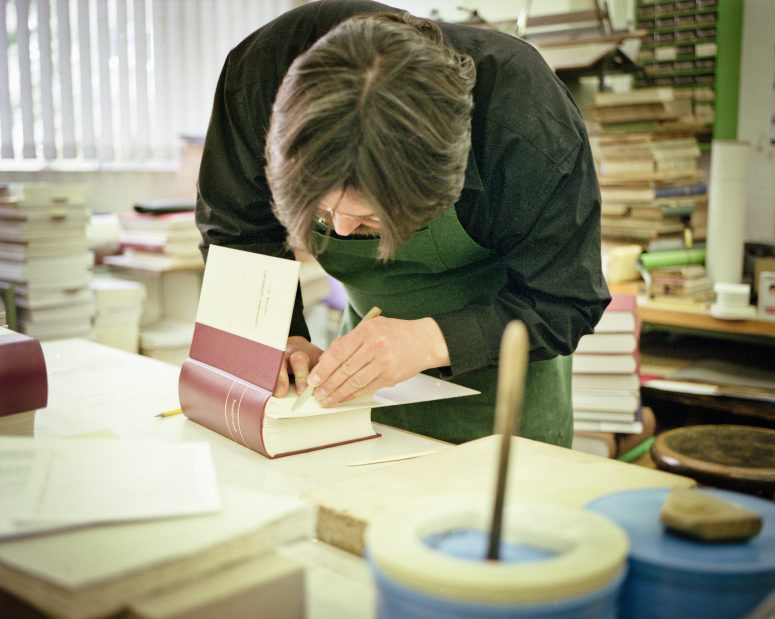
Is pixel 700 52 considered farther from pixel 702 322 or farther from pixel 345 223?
pixel 345 223

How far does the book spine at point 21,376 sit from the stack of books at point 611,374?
159cm

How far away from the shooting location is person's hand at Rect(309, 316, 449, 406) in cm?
112

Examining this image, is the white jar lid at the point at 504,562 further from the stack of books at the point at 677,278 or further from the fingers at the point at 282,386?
the stack of books at the point at 677,278

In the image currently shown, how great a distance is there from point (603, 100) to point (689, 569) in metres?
2.59

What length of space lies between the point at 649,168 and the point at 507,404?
2.58 m

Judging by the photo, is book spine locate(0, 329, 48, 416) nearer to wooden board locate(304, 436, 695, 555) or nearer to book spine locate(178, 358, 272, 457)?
book spine locate(178, 358, 272, 457)

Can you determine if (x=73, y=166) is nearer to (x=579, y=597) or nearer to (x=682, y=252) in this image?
(x=682, y=252)

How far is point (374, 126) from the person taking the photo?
0.93m

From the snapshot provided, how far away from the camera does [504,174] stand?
126 centimetres

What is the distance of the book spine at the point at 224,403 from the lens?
3.59ft

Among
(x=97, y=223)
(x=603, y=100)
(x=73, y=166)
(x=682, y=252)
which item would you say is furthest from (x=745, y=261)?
(x=73, y=166)

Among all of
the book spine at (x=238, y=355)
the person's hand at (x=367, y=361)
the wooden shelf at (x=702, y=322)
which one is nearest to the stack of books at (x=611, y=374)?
the wooden shelf at (x=702, y=322)

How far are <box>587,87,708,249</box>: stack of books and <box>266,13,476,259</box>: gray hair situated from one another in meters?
1.98

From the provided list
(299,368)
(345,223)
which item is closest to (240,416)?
(299,368)
